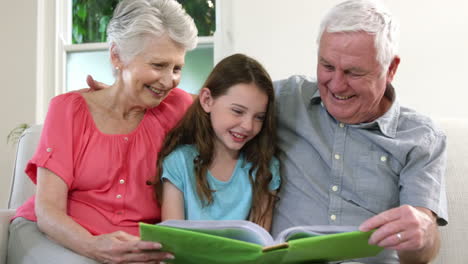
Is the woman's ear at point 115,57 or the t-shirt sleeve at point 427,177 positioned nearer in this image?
the t-shirt sleeve at point 427,177

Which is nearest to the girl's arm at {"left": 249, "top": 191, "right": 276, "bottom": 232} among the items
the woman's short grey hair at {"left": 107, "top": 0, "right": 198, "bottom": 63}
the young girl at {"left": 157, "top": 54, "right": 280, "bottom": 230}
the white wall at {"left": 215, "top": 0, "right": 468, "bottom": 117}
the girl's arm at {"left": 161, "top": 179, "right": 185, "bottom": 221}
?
the young girl at {"left": 157, "top": 54, "right": 280, "bottom": 230}

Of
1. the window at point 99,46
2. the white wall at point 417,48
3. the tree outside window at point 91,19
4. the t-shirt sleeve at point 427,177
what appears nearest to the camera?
the t-shirt sleeve at point 427,177

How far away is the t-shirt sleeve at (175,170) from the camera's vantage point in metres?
1.67

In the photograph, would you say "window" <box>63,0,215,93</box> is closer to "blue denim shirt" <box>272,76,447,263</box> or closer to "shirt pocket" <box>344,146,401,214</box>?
"blue denim shirt" <box>272,76,447,263</box>

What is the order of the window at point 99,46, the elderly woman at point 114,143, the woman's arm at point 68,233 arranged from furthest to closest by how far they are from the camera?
the window at point 99,46
the elderly woman at point 114,143
the woman's arm at point 68,233

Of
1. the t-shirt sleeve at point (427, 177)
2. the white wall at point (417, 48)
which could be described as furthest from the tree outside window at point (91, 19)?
the t-shirt sleeve at point (427, 177)

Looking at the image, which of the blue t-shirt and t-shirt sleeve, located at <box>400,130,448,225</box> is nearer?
t-shirt sleeve, located at <box>400,130,448,225</box>

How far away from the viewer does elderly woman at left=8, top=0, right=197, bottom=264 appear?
1.63 m

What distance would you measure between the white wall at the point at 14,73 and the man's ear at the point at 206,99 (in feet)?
6.41

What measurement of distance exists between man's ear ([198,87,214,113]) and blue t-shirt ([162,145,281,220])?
14 cm

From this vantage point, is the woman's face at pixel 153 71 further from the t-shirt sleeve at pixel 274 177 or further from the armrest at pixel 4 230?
the armrest at pixel 4 230

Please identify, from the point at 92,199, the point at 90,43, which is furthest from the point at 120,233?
the point at 90,43

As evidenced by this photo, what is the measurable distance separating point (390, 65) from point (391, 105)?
0.13 meters

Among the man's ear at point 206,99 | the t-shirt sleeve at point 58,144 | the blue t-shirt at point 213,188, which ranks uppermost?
the man's ear at point 206,99
